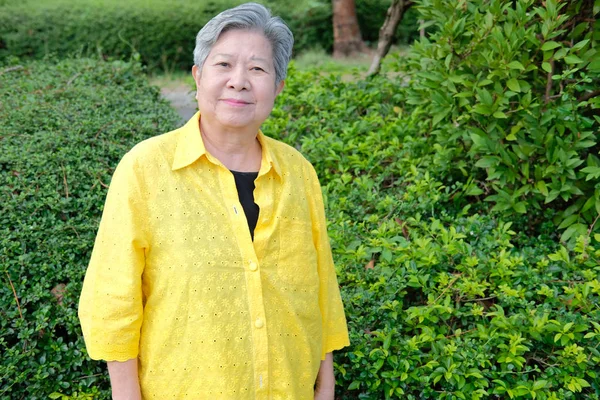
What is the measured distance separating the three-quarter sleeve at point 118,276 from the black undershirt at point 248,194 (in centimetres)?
30

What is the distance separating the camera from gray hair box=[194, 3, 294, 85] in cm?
205

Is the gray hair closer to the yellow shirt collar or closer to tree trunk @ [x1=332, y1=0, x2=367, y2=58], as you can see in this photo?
the yellow shirt collar

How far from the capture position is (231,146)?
2.18 m

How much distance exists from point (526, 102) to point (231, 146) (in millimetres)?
2042

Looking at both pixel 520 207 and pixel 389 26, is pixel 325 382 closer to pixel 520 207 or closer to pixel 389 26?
pixel 520 207

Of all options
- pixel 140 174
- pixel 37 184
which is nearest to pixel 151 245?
pixel 140 174

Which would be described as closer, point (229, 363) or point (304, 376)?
point (229, 363)

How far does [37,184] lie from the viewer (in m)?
3.64

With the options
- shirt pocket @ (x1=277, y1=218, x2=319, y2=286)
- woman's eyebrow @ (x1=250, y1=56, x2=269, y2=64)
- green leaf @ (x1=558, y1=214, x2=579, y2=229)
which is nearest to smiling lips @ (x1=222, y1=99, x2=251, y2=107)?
woman's eyebrow @ (x1=250, y1=56, x2=269, y2=64)

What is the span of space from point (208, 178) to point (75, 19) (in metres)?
9.28

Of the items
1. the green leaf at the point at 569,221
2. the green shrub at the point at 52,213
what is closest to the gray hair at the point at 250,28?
the green shrub at the point at 52,213

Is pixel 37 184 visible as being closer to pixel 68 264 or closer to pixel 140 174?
pixel 68 264

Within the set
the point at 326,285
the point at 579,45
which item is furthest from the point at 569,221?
the point at 326,285

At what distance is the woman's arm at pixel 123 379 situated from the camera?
200 centimetres
